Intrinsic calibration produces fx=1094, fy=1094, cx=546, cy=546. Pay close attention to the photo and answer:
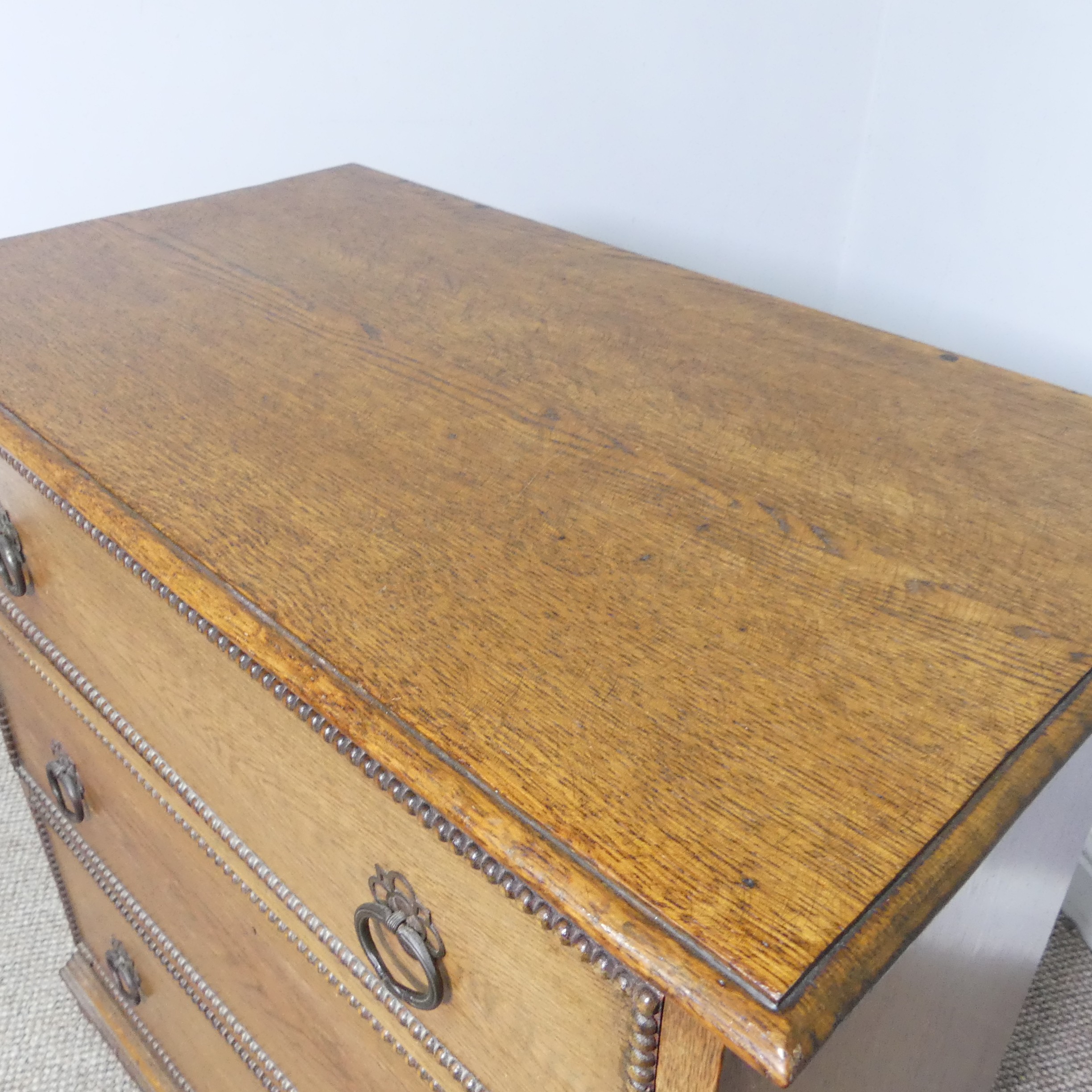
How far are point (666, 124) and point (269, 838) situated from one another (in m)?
1.30

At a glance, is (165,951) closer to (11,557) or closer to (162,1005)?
(162,1005)

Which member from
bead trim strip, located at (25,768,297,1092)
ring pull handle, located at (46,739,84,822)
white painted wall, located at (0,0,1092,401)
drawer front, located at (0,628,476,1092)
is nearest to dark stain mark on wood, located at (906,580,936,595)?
drawer front, located at (0,628,476,1092)

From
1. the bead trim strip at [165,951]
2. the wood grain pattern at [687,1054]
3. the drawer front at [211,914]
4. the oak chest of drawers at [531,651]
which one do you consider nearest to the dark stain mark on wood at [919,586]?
the oak chest of drawers at [531,651]

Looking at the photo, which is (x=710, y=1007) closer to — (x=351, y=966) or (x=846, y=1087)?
(x=846, y=1087)

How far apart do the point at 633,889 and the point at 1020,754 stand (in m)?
0.19

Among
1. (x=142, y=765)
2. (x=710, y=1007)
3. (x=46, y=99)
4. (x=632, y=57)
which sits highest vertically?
(x=632, y=57)

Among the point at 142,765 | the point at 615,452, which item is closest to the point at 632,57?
the point at 615,452

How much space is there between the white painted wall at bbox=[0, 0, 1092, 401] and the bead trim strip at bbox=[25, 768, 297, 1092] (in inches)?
30.2

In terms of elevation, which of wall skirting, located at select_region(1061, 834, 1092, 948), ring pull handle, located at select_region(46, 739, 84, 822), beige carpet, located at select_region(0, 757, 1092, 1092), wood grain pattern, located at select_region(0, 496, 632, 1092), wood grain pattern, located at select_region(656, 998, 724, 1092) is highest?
wood grain pattern, located at select_region(656, 998, 724, 1092)

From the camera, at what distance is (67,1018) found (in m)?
1.25

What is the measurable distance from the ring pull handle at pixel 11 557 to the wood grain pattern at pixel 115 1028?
551mm

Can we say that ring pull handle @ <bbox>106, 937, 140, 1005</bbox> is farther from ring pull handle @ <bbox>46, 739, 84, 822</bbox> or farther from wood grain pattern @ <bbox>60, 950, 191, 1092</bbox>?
ring pull handle @ <bbox>46, 739, 84, 822</bbox>

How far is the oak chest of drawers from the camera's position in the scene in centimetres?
44

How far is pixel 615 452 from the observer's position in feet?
2.29
